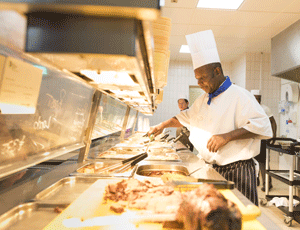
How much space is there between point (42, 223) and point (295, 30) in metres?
4.66

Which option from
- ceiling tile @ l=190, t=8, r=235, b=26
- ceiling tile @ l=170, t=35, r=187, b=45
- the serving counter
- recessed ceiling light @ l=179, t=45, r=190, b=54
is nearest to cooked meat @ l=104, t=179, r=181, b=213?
the serving counter

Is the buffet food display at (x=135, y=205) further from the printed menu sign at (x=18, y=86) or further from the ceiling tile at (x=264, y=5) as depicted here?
the ceiling tile at (x=264, y=5)

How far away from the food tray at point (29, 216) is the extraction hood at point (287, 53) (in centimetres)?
413

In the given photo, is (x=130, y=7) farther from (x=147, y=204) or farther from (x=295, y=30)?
(x=295, y=30)

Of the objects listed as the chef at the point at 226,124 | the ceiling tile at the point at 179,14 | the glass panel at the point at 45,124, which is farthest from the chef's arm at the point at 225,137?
the ceiling tile at the point at 179,14

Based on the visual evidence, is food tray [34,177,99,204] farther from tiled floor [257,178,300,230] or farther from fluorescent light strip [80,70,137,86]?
tiled floor [257,178,300,230]

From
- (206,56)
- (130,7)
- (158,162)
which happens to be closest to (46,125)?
(130,7)

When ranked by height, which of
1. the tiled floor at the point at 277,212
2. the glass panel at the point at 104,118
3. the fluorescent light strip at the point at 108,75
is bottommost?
the tiled floor at the point at 277,212

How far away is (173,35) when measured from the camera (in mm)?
5328

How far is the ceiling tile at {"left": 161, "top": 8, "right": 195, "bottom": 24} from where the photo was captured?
161 inches

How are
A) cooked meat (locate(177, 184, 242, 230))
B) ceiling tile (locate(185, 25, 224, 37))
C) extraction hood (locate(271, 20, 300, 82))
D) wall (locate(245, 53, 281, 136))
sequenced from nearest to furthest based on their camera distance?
Result: 1. cooked meat (locate(177, 184, 242, 230))
2. extraction hood (locate(271, 20, 300, 82))
3. ceiling tile (locate(185, 25, 224, 37))
4. wall (locate(245, 53, 281, 136))

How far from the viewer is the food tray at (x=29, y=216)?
83 centimetres

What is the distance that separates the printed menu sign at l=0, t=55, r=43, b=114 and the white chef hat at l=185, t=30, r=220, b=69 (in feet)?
4.85

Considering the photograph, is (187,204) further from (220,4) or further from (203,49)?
(220,4)
